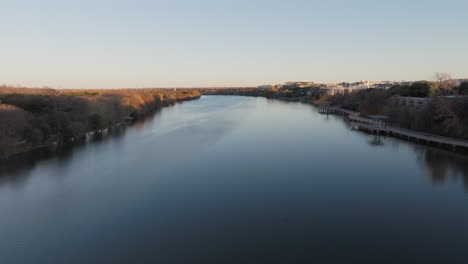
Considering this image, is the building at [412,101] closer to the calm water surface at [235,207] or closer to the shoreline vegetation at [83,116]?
the shoreline vegetation at [83,116]

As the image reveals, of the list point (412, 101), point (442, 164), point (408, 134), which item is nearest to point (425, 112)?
point (408, 134)

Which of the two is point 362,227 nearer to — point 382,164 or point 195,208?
point 195,208

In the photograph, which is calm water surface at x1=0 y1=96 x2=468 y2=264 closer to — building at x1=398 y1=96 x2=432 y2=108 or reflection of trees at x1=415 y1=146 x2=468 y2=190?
reflection of trees at x1=415 y1=146 x2=468 y2=190

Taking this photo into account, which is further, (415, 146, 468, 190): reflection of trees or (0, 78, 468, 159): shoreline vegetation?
(0, 78, 468, 159): shoreline vegetation

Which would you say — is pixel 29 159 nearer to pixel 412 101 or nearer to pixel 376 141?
pixel 376 141

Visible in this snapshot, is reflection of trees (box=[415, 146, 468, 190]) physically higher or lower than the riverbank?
lower

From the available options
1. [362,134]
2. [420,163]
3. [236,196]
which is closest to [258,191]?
[236,196]

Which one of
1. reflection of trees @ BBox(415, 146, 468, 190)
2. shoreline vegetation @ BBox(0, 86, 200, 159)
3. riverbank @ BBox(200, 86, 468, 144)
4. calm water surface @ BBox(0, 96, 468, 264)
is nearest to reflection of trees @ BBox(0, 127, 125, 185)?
calm water surface @ BBox(0, 96, 468, 264)
